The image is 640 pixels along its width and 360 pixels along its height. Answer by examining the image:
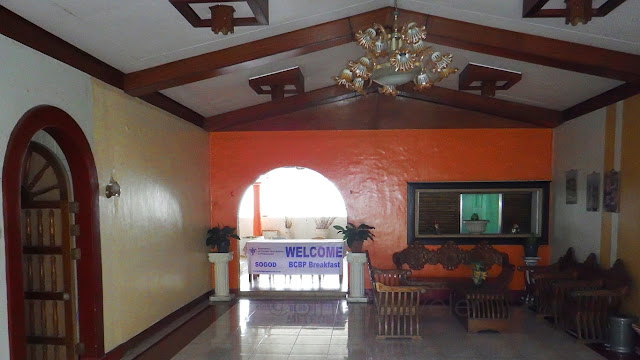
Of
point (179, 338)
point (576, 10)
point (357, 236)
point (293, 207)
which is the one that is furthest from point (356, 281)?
point (293, 207)

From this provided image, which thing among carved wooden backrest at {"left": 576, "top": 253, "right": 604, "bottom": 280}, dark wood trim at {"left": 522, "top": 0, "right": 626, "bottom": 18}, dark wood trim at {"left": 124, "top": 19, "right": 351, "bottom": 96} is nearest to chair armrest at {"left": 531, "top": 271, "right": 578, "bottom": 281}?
carved wooden backrest at {"left": 576, "top": 253, "right": 604, "bottom": 280}

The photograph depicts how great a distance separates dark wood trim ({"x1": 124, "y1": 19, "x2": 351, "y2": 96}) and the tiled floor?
9.94 feet

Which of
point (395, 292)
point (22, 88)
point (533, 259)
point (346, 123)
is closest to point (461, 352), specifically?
point (395, 292)

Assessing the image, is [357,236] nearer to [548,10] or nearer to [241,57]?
[241,57]

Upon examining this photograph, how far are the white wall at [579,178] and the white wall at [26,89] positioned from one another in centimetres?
611

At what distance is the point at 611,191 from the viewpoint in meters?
5.20

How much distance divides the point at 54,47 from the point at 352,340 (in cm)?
434

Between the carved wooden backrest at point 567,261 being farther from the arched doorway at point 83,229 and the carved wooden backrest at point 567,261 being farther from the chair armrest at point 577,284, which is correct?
the arched doorway at point 83,229

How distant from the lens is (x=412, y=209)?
7254 mm

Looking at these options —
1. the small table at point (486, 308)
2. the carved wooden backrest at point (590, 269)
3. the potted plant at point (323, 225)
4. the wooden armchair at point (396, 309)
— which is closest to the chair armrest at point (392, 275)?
the wooden armchair at point (396, 309)

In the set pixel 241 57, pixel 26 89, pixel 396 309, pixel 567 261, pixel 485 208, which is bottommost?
pixel 396 309

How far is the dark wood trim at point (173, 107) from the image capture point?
17.4 feet

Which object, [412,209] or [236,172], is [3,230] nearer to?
[236,172]

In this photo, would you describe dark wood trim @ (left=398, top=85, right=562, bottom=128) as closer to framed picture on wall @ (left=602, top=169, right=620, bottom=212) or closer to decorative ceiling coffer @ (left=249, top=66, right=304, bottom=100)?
framed picture on wall @ (left=602, top=169, right=620, bottom=212)
